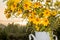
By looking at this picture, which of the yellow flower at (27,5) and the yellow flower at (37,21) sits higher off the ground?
the yellow flower at (27,5)

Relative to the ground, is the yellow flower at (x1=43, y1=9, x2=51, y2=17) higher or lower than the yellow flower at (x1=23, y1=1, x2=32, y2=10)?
lower

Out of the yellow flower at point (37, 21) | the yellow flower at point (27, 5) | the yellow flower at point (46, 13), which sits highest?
the yellow flower at point (27, 5)

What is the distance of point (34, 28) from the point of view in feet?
3.34

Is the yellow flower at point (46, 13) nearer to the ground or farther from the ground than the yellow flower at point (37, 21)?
farther from the ground

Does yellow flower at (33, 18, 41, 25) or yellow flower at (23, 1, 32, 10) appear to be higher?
yellow flower at (23, 1, 32, 10)

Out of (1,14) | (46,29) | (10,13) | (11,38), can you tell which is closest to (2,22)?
(1,14)

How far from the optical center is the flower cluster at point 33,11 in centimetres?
94

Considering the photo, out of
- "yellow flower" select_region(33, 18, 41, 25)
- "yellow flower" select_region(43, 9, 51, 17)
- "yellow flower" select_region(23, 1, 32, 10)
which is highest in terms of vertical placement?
"yellow flower" select_region(23, 1, 32, 10)

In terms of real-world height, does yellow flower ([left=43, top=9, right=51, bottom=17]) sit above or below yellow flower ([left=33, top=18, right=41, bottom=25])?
above

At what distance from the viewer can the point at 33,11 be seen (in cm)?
97

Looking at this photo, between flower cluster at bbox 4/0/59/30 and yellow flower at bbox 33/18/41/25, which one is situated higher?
flower cluster at bbox 4/0/59/30

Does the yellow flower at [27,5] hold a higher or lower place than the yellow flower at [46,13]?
higher

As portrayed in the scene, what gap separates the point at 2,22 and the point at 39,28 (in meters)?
0.46

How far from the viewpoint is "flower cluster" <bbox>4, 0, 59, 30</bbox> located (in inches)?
36.9
